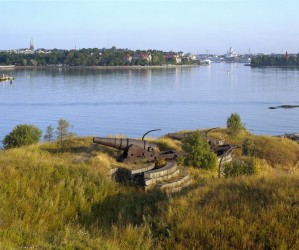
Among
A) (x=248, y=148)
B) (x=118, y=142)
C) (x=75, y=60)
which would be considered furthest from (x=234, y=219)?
(x=75, y=60)

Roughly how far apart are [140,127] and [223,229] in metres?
31.7

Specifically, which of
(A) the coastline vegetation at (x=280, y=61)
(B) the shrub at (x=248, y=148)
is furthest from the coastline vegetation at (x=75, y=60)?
(B) the shrub at (x=248, y=148)

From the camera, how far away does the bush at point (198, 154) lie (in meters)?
12.7

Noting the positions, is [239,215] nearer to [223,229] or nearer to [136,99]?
[223,229]

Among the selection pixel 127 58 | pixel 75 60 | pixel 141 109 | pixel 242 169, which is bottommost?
pixel 141 109

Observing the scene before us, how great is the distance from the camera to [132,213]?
6.88 meters

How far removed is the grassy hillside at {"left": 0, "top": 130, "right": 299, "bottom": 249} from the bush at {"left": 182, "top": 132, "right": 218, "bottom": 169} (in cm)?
404

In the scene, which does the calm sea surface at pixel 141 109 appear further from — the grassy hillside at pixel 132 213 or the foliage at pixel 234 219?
the foliage at pixel 234 219

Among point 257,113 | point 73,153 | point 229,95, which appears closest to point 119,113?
point 257,113

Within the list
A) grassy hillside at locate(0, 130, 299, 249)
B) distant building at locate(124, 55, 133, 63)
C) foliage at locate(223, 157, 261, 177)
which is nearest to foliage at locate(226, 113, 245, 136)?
foliage at locate(223, 157, 261, 177)

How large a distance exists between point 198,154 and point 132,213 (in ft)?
20.1

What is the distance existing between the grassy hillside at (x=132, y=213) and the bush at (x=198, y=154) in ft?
13.3

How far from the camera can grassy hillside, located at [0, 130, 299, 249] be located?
5.16 m

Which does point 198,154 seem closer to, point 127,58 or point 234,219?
point 234,219
